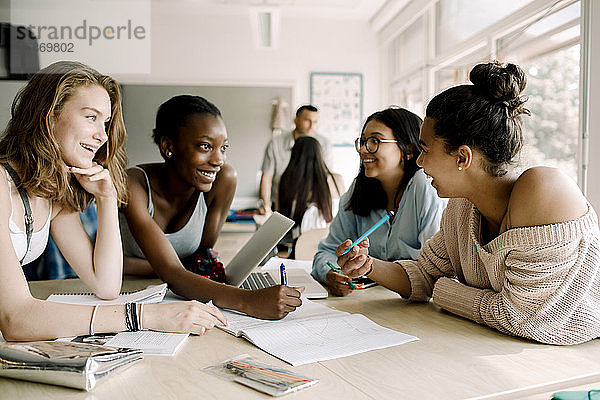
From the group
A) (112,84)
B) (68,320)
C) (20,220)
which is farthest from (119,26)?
(68,320)

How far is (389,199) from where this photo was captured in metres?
1.96

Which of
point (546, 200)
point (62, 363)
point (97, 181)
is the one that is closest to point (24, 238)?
point (97, 181)

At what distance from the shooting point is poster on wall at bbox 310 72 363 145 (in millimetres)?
5973

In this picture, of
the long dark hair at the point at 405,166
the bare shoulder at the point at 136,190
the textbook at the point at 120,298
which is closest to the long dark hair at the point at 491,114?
the long dark hair at the point at 405,166

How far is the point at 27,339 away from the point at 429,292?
3.38ft

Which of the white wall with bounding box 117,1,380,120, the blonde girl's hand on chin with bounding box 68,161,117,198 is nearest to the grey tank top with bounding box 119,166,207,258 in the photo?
the blonde girl's hand on chin with bounding box 68,161,117,198

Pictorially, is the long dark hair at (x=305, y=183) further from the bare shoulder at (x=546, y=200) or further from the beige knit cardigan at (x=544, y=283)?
the bare shoulder at (x=546, y=200)

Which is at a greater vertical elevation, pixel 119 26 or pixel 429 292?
pixel 119 26

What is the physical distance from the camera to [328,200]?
3617mm

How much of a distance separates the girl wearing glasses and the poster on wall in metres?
4.08

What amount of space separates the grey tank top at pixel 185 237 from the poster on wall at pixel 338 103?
4178 millimetres

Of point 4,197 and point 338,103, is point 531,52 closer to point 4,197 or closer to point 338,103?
point 338,103

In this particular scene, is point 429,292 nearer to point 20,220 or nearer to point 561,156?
point 20,220

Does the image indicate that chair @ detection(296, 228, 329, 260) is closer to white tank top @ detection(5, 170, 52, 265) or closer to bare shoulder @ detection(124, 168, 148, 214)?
bare shoulder @ detection(124, 168, 148, 214)
